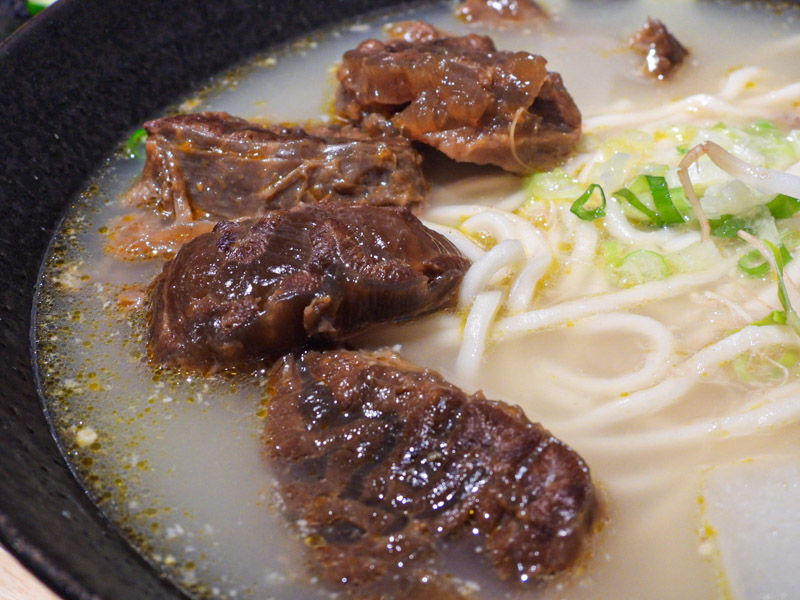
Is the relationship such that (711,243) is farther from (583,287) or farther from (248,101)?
(248,101)

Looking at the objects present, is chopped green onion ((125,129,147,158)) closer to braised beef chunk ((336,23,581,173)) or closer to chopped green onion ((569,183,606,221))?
braised beef chunk ((336,23,581,173))

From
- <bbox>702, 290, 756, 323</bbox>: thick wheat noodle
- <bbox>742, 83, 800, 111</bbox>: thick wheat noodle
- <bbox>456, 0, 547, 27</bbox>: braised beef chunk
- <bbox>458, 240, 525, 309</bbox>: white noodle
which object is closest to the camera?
<bbox>702, 290, 756, 323</bbox>: thick wheat noodle

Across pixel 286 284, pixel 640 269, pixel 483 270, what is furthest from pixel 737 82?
pixel 286 284

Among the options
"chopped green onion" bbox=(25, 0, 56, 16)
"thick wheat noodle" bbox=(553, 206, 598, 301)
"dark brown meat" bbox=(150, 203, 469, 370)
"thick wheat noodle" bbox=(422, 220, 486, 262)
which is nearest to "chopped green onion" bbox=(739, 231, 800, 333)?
"thick wheat noodle" bbox=(553, 206, 598, 301)

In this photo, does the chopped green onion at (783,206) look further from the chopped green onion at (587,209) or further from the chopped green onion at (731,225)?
the chopped green onion at (587,209)

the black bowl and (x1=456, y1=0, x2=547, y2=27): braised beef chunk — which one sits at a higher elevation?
the black bowl

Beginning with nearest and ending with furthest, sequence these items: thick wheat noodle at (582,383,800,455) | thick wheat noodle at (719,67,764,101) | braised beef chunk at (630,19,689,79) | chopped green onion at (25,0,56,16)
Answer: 1. thick wheat noodle at (582,383,800,455)
2. thick wheat noodle at (719,67,764,101)
3. braised beef chunk at (630,19,689,79)
4. chopped green onion at (25,0,56,16)

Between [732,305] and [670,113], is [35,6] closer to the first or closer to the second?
[670,113]

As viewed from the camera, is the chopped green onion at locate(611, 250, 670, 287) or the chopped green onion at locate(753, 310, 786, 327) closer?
the chopped green onion at locate(753, 310, 786, 327)

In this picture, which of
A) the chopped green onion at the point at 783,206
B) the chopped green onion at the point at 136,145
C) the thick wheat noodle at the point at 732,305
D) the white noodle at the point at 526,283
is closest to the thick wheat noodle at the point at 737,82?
the chopped green onion at the point at 783,206
